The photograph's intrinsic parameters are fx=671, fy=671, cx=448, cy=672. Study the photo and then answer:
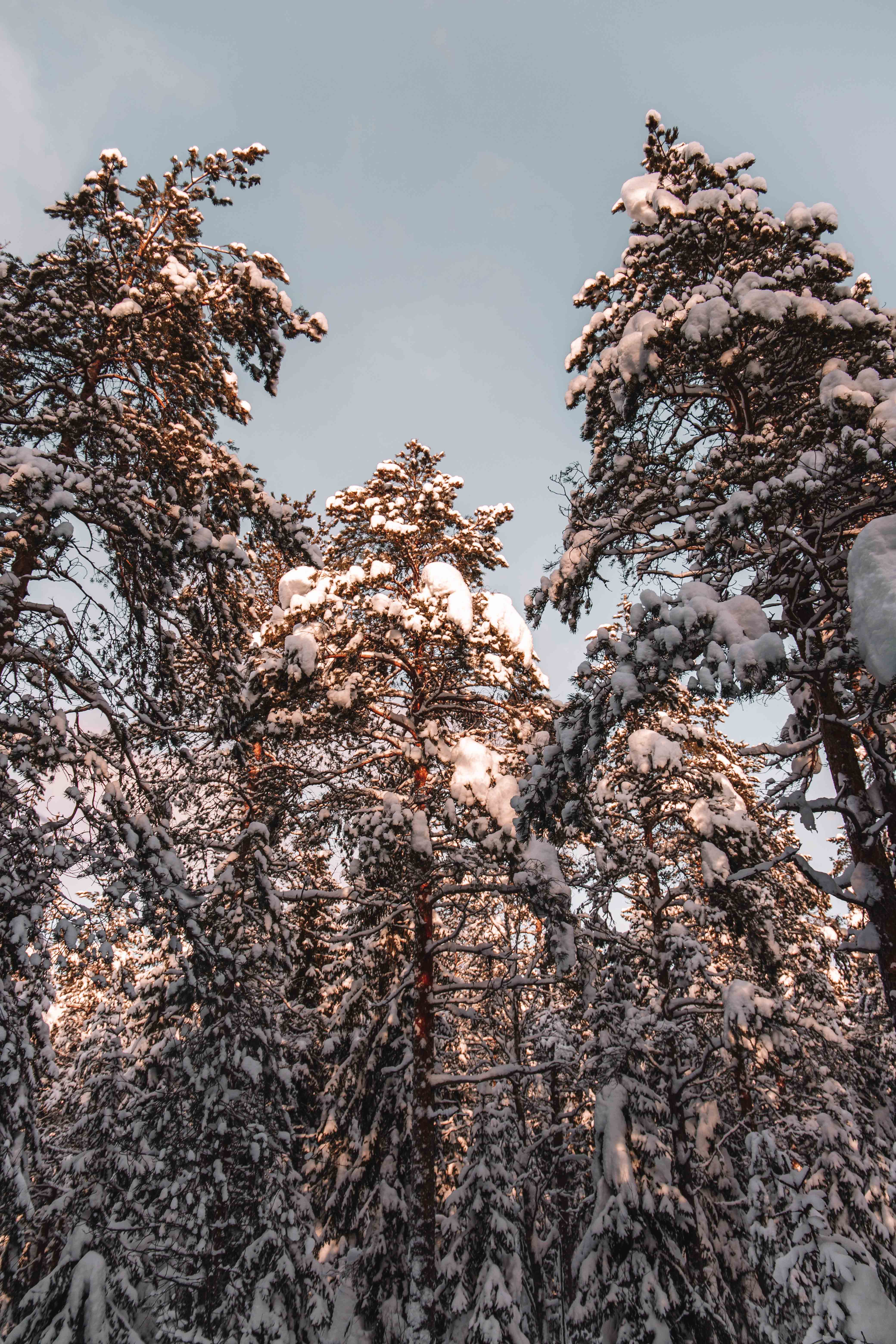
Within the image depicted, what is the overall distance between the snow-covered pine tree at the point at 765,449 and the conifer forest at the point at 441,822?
0.05 meters

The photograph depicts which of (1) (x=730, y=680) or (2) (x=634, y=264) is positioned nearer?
(1) (x=730, y=680)

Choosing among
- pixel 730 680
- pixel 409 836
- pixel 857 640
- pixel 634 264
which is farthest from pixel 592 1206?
pixel 634 264

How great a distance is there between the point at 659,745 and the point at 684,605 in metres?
3.81

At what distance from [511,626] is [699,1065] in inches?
356

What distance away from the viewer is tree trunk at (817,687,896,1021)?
212 inches

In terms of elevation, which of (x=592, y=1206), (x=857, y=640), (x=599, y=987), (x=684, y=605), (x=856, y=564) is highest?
(x=684, y=605)

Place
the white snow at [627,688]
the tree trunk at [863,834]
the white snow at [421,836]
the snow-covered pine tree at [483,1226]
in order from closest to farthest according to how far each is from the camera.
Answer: the white snow at [627,688]
the tree trunk at [863,834]
the white snow at [421,836]
the snow-covered pine tree at [483,1226]

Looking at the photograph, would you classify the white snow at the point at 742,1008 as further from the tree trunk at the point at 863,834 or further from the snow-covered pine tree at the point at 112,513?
the snow-covered pine tree at the point at 112,513

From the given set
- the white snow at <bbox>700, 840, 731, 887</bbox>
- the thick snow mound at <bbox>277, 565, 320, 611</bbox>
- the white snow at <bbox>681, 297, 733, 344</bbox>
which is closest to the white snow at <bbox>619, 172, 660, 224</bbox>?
the white snow at <bbox>681, 297, 733, 344</bbox>

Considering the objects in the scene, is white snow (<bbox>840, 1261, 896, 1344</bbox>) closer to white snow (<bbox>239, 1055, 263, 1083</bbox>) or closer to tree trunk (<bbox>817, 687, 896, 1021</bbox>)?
tree trunk (<bbox>817, 687, 896, 1021</bbox>)

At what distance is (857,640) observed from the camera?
158 inches

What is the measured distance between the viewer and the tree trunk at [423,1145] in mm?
8102

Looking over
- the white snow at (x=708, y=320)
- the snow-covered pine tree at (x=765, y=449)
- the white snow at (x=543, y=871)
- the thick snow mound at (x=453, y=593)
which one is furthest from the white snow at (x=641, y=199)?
the white snow at (x=543, y=871)

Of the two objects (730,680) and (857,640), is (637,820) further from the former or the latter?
(857,640)
